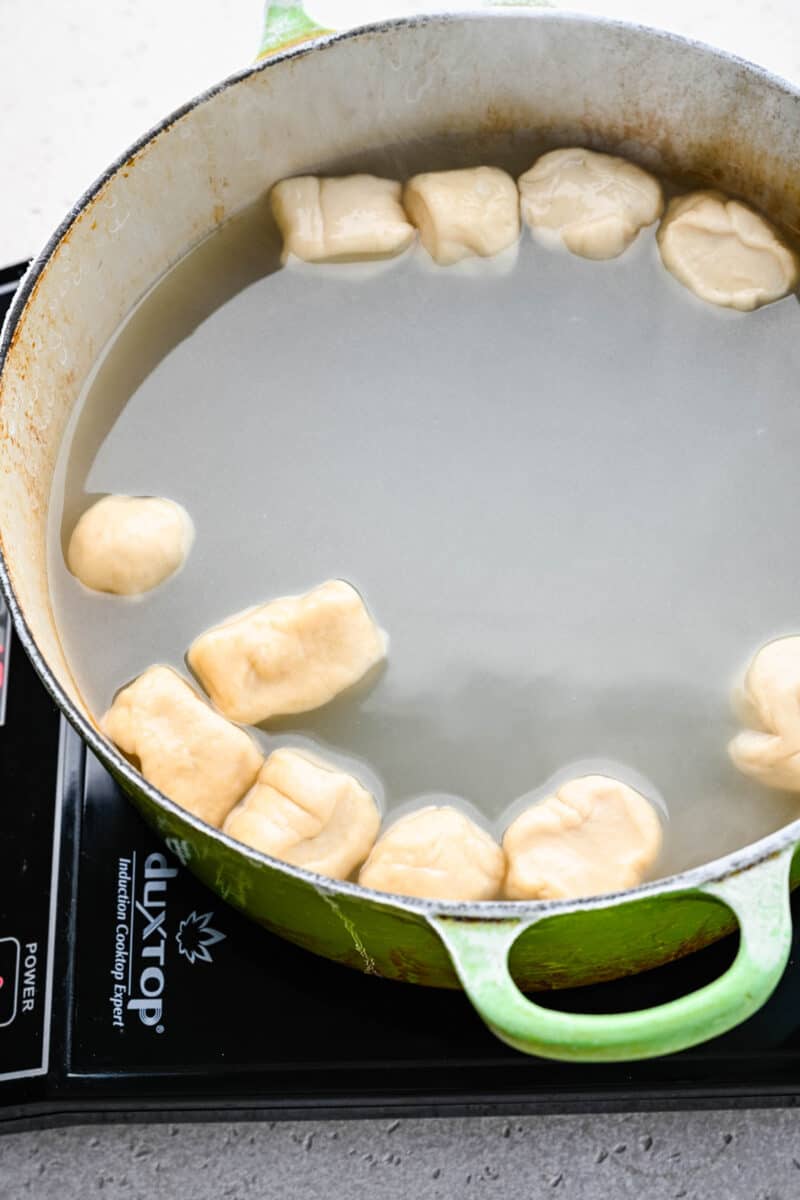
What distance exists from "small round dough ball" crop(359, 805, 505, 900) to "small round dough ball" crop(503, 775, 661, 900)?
20 millimetres

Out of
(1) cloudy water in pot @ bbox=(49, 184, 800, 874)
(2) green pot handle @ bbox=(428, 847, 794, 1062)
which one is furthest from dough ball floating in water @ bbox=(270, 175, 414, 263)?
(2) green pot handle @ bbox=(428, 847, 794, 1062)

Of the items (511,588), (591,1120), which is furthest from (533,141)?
(591,1120)

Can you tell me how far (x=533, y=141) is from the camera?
130cm

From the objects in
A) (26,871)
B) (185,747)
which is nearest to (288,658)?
(185,747)

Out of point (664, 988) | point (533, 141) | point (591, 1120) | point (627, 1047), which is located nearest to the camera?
point (627, 1047)

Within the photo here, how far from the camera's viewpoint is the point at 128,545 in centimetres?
114

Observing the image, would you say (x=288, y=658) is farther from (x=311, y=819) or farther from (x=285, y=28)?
(x=285, y=28)

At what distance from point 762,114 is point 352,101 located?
14.9 inches

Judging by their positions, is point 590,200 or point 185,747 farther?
point 590,200

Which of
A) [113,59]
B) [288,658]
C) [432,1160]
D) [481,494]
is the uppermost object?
[113,59]

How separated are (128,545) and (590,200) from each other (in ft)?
1.85

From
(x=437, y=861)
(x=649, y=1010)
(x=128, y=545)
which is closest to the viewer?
(x=649, y=1010)

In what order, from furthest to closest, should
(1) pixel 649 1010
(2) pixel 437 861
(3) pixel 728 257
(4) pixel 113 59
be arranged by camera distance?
(4) pixel 113 59
(3) pixel 728 257
(2) pixel 437 861
(1) pixel 649 1010

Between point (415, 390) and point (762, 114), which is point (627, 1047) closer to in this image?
point (415, 390)
